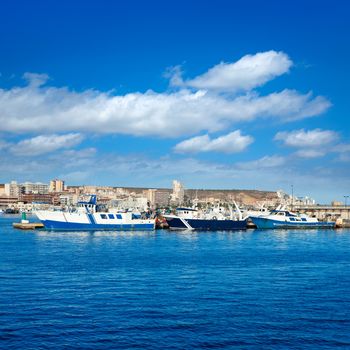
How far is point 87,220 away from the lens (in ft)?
270

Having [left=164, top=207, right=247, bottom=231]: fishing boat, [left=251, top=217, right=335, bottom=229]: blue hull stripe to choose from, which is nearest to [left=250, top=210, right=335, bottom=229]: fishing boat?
[left=251, top=217, right=335, bottom=229]: blue hull stripe

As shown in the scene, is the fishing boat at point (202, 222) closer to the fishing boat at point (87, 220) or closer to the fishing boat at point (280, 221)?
the fishing boat at point (280, 221)

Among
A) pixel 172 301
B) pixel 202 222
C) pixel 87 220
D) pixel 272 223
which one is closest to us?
pixel 172 301

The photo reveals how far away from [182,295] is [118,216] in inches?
2254

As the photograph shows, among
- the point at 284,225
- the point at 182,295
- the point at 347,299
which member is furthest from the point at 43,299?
the point at 284,225

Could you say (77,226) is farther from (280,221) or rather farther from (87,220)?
(280,221)

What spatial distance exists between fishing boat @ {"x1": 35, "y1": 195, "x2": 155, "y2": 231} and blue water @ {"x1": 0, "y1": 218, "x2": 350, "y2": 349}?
33058 millimetres

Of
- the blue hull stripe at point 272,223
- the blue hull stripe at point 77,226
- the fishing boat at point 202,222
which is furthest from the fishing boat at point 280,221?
the blue hull stripe at point 77,226

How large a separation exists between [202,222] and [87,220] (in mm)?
19879

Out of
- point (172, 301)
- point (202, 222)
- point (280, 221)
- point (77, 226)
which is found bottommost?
point (172, 301)

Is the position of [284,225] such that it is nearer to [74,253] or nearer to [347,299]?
[74,253]

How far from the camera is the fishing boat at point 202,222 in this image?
300ft

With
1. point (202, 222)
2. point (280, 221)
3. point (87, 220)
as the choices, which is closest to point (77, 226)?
point (87, 220)

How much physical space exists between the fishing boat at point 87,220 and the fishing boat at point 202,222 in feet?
24.4
